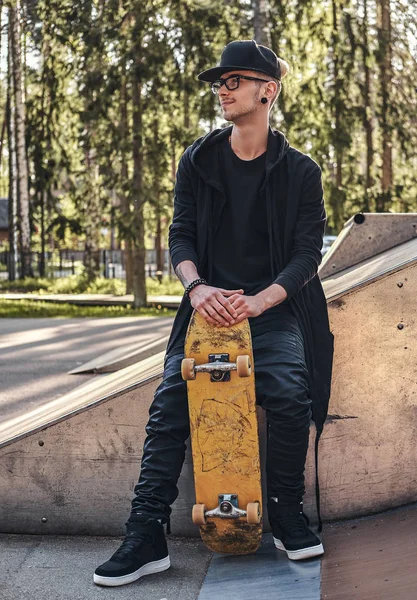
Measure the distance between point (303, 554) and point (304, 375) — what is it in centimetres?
65

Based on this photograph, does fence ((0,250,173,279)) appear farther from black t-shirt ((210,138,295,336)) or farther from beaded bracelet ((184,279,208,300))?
beaded bracelet ((184,279,208,300))

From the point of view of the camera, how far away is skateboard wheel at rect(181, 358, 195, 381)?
3.21 metres

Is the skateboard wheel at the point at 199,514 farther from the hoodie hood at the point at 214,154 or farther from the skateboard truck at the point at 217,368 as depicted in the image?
the hoodie hood at the point at 214,154

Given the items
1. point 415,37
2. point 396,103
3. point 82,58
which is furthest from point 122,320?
point 415,37

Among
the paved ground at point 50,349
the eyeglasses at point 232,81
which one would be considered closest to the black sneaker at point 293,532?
the eyeglasses at point 232,81

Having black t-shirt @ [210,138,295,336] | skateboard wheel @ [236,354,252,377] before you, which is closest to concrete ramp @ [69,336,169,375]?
black t-shirt @ [210,138,295,336]

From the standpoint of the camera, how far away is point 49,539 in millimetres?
3717

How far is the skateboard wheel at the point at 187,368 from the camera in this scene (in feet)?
10.5

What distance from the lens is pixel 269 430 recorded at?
3373mm

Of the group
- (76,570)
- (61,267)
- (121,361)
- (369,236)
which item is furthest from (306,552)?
(61,267)

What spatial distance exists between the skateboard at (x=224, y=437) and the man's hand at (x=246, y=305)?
0.24 feet

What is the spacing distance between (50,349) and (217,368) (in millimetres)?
6355

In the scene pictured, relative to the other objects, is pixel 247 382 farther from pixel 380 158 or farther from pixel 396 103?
pixel 380 158

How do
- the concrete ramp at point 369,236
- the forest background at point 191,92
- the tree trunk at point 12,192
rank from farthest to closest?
the tree trunk at point 12,192 < the forest background at point 191,92 < the concrete ramp at point 369,236
